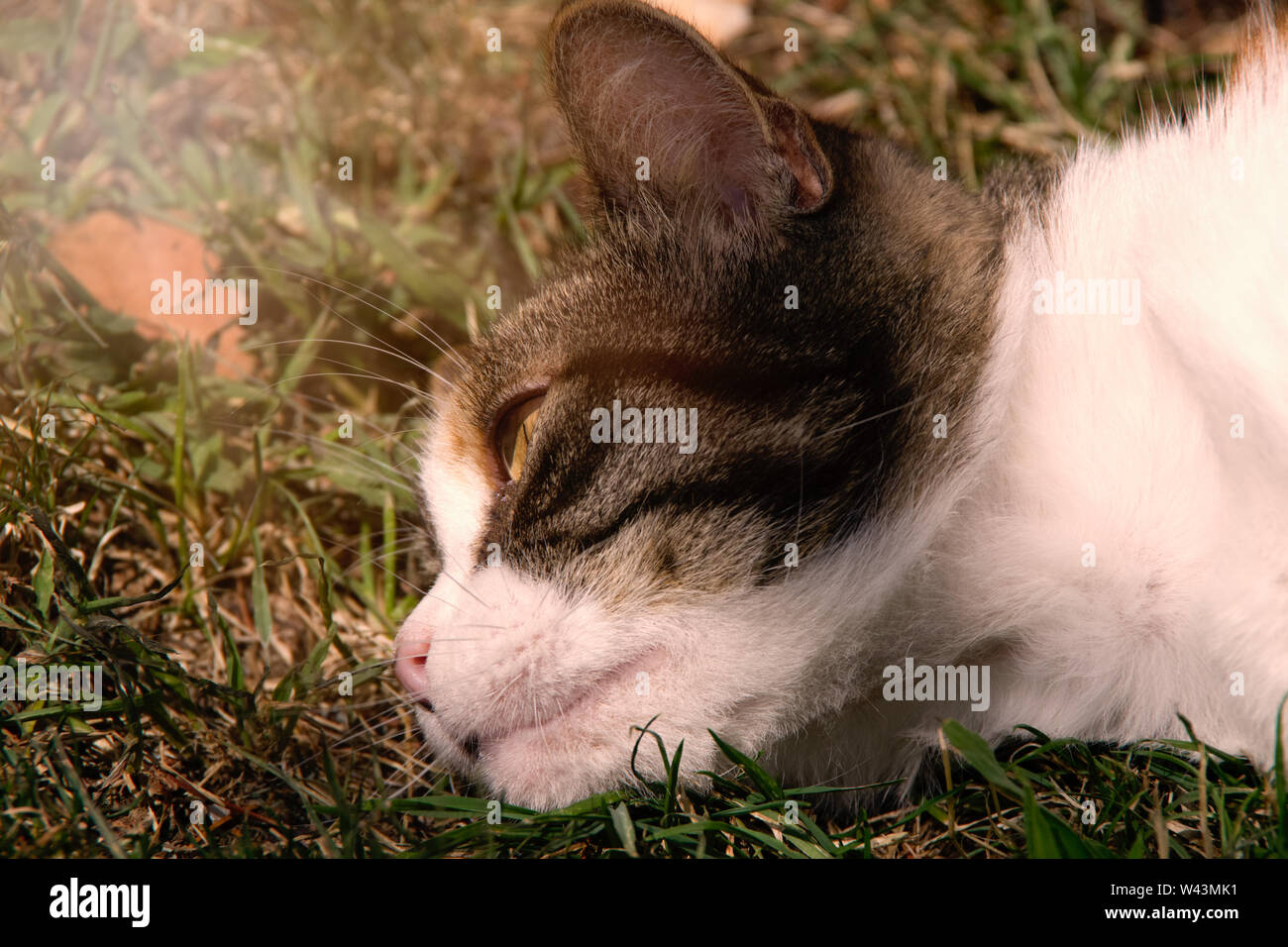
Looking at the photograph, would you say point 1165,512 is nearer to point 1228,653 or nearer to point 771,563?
point 1228,653

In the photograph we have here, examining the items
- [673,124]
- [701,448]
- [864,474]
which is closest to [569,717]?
[701,448]

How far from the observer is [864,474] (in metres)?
1.77

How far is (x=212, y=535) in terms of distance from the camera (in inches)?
99.4

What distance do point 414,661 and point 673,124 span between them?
110 centimetres

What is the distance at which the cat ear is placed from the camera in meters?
1.79

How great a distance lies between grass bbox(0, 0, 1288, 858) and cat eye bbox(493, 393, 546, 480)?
32 centimetres

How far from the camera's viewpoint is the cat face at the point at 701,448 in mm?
1705

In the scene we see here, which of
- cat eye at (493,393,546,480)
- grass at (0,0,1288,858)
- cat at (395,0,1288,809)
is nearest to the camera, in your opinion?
cat at (395,0,1288,809)

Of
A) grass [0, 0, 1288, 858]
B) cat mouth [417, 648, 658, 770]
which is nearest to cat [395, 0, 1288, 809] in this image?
cat mouth [417, 648, 658, 770]

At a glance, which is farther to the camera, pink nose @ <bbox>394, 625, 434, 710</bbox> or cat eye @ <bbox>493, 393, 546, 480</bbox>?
cat eye @ <bbox>493, 393, 546, 480</bbox>

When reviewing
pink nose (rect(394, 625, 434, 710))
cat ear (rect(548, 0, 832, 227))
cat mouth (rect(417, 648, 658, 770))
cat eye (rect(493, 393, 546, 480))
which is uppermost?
cat ear (rect(548, 0, 832, 227))

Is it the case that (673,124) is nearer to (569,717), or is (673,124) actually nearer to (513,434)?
(513,434)

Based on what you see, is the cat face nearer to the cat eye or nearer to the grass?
the cat eye

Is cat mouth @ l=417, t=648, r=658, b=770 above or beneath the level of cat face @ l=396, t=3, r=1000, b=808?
beneath
